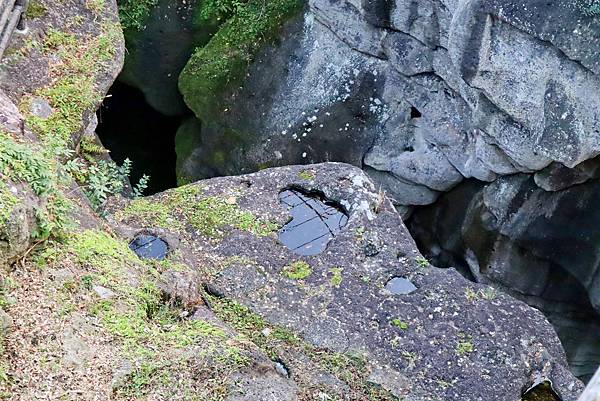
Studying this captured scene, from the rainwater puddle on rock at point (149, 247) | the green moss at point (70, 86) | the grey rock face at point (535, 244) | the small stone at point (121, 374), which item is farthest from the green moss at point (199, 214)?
the grey rock face at point (535, 244)

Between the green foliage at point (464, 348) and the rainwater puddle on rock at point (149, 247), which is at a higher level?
the green foliage at point (464, 348)

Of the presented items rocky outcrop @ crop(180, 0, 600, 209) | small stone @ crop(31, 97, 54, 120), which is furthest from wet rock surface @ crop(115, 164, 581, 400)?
rocky outcrop @ crop(180, 0, 600, 209)

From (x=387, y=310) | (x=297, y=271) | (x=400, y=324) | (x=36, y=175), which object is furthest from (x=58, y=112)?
(x=400, y=324)

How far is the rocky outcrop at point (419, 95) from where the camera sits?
9594mm

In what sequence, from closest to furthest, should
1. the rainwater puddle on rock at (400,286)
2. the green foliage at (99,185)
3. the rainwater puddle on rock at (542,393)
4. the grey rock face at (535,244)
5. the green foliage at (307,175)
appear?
the rainwater puddle on rock at (542,393) → the rainwater puddle on rock at (400,286) → the green foliage at (99,185) → the green foliage at (307,175) → the grey rock face at (535,244)

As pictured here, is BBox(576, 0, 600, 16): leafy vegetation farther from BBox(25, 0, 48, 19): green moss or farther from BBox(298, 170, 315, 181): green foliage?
BBox(25, 0, 48, 19): green moss

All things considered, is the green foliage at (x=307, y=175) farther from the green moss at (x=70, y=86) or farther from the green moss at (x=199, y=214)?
the green moss at (x=70, y=86)

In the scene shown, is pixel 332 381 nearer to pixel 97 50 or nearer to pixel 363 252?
pixel 363 252

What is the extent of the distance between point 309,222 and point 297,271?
2.88 ft

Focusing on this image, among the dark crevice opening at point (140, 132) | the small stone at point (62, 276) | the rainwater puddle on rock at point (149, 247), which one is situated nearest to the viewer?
the small stone at point (62, 276)

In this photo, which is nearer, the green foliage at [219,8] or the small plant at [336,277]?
the small plant at [336,277]

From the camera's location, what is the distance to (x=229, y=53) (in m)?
14.1

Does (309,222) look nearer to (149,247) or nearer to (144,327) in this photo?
(149,247)

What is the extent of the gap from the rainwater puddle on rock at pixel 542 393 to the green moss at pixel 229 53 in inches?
327
